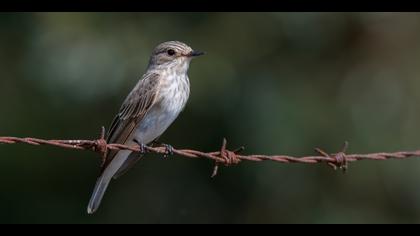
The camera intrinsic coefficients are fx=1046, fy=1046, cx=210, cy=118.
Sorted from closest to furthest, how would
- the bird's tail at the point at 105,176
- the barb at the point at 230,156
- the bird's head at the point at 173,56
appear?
the barb at the point at 230,156
the bird's tail at the point at 105,176
the bird's head at the point at 173,56

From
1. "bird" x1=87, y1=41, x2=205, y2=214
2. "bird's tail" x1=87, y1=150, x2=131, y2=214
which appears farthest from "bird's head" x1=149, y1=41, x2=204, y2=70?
"bird's tail" x1=87, y1=150, x2=131, y2=214

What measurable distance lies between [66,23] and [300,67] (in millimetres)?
2821

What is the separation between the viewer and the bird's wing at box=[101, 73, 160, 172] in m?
7.83

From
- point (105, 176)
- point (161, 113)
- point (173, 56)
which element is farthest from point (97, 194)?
point (173, 56)

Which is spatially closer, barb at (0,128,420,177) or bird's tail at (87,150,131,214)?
barb at (0,128,420,177)

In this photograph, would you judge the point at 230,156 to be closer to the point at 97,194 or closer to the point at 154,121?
the point at 154,121

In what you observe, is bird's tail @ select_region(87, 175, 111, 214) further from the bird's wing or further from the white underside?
the white underside

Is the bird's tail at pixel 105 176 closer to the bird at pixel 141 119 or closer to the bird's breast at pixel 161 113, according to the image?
the bird at pixel 141 119

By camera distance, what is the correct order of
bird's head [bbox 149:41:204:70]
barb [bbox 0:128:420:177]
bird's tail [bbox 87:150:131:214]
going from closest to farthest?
barb [bbox 0:128:420:177]
bird's tail [bbox 87:150:131:214]
bird's head [bbox 149:41:204:70]

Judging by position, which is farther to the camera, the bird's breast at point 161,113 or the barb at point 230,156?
the bird's breast at point 161,113

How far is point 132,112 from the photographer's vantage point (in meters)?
7.90

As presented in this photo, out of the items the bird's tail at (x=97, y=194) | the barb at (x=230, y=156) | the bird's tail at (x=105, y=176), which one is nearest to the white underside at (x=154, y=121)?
the bird's tail at (x=105, y=176)

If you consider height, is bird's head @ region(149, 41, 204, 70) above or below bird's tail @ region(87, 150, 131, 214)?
above

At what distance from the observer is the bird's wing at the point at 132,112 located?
25.7 feet
